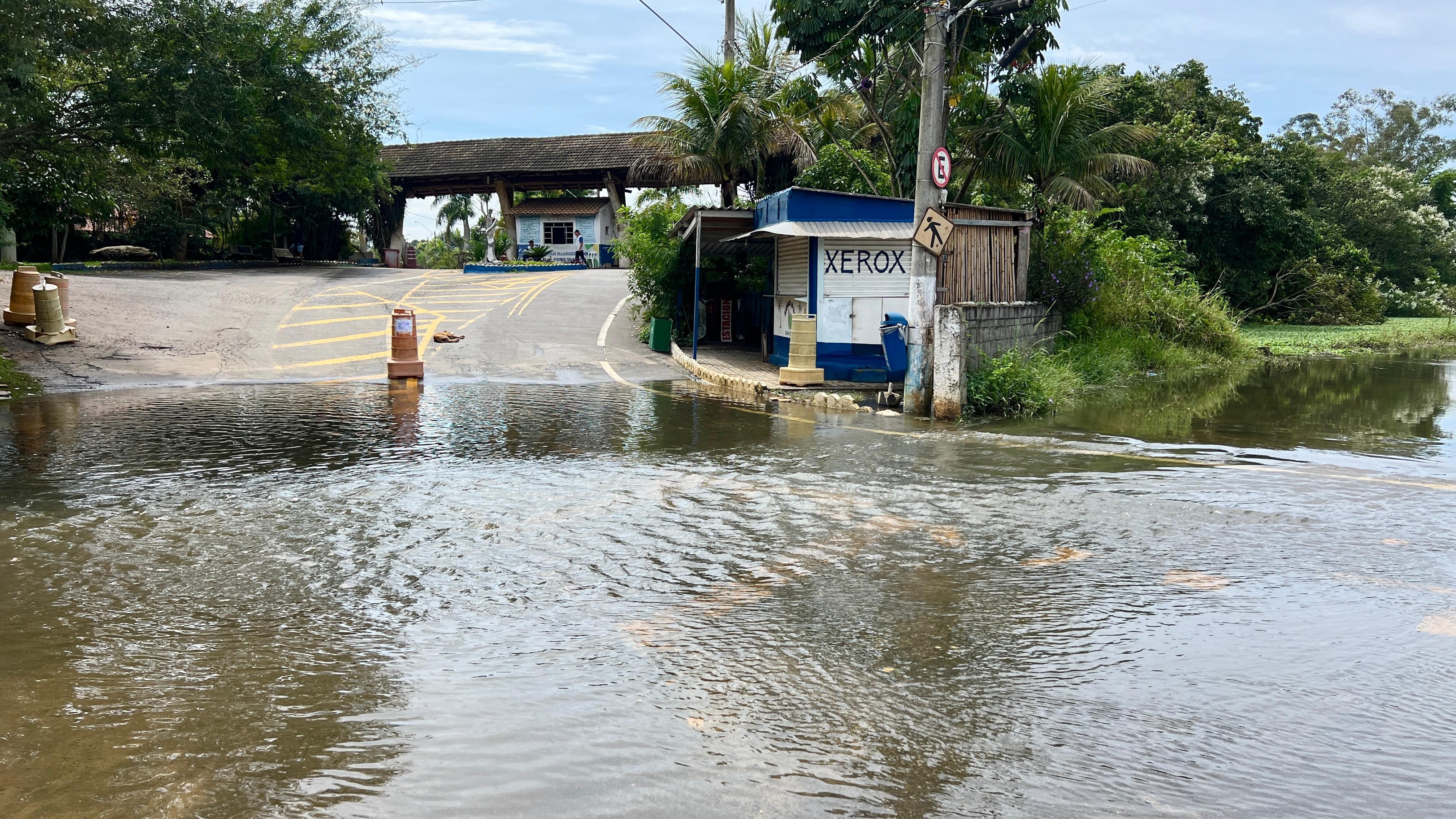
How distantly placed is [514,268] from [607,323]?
1457cm

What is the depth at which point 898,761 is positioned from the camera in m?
3.83

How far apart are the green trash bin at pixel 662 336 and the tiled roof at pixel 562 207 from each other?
83.9 feet

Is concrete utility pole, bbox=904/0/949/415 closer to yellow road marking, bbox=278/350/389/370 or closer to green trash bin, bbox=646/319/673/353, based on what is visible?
green trash bin, bbox=646/319/673/353

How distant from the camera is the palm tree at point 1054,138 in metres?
23.5

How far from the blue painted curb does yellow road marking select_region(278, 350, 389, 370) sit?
58.8ft

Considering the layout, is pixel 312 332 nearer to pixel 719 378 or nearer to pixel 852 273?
pixel 719 378

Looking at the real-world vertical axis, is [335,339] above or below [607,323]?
below

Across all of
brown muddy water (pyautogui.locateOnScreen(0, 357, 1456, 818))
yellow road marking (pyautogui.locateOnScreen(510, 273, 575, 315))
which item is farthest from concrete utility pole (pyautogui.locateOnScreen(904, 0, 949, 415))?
yellow road marking (pyautogui.locateOnScreen(510, 273, 575, 315))

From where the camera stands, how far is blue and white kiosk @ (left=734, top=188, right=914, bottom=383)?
1712cm

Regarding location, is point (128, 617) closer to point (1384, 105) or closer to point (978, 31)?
point (978, 31)

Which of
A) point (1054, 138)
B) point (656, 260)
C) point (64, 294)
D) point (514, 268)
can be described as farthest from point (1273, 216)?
point (64, 294)

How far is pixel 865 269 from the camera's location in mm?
17438

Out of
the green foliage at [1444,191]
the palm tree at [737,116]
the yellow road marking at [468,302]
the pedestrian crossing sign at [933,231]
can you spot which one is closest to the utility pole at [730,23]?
the palm tree at [737,116]

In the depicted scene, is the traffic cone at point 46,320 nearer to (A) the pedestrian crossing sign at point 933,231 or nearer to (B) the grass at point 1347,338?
(A) the pedestrian crossing sign at point 933,231
